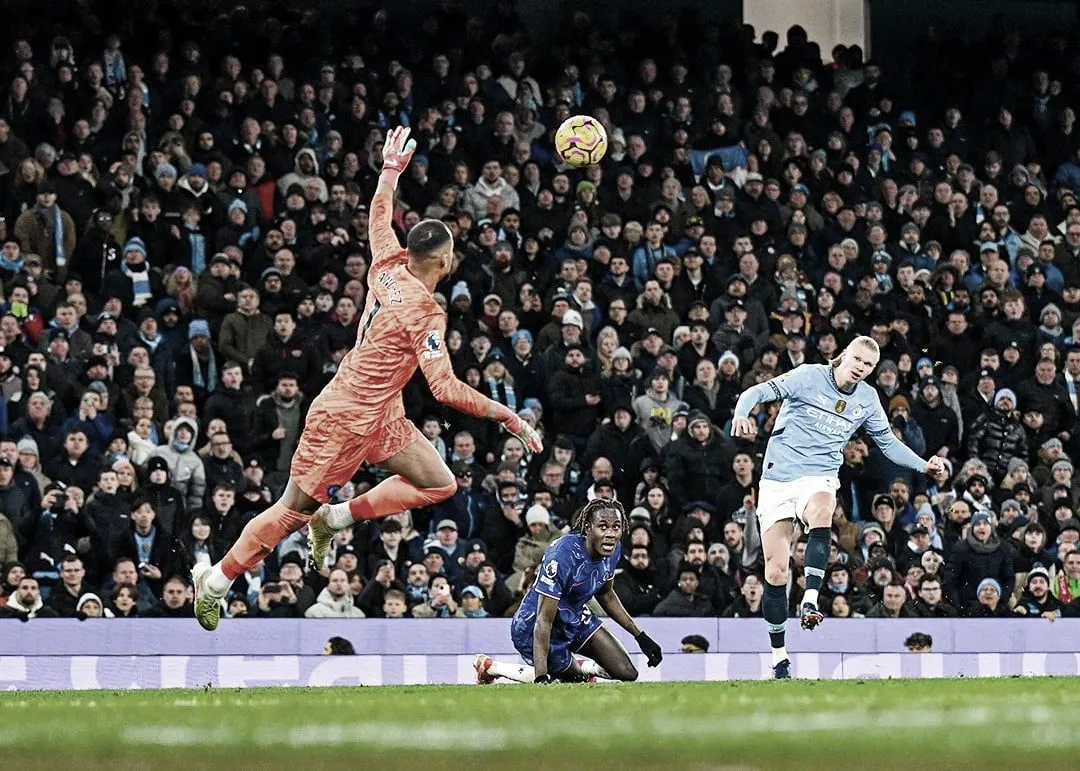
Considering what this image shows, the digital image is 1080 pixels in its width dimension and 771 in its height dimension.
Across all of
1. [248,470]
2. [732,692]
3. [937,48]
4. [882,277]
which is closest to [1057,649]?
[882,277]

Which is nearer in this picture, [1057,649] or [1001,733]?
[1001,733]

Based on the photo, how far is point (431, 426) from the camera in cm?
1830

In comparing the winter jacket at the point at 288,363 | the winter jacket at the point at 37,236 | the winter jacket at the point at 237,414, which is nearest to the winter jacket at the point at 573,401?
the winter jacket at the point at 288,363

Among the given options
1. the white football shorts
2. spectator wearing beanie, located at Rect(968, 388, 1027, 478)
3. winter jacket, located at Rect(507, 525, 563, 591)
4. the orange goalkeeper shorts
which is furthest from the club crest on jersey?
spectator wearing beanie, located at Rect(968, 388, 1027, 478)

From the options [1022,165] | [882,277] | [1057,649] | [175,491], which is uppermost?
[1022,165]

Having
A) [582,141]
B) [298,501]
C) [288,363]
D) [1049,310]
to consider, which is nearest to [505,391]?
[288,363]

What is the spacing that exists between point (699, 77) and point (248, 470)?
378 inches

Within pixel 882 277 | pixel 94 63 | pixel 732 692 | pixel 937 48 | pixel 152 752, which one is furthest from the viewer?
pixel 937 48

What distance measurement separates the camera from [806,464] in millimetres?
13555

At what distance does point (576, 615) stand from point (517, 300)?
7.32m

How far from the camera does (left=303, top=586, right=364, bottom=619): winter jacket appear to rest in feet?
54.4

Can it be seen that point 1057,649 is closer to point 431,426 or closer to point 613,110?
point 431,426

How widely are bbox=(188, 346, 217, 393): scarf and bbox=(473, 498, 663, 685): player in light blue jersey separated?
5.86 m

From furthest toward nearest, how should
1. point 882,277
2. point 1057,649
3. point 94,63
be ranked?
point 882,277 < point 94,63 < point 1057,649
